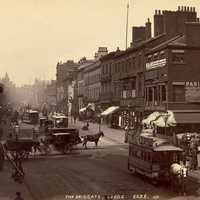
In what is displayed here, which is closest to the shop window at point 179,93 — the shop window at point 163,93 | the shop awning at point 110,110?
the shop window at point 163,93

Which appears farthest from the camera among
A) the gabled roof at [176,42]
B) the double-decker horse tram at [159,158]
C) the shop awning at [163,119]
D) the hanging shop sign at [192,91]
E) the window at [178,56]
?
the window at [178,56]

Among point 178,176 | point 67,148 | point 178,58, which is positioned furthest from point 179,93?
point 178,176

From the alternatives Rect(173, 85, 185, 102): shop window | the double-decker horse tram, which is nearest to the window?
Rect(173, 85, 185, 102): shop window

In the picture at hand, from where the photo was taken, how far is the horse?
1977 centimetres

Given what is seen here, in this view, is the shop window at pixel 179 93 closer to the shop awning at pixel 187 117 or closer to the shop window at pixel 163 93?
the shop window at pixel 163 93

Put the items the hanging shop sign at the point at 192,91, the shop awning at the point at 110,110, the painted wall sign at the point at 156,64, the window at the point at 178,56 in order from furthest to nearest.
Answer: the shop awning at the point at 110,110, the painted wall sign at the point at 156,64, the window at the point at 178,56, the hanging shop sign at the point at 192,91

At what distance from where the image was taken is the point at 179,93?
147ft

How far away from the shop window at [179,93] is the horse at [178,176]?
24008 mm

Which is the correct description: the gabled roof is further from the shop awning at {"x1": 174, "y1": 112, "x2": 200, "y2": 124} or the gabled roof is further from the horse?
the horse

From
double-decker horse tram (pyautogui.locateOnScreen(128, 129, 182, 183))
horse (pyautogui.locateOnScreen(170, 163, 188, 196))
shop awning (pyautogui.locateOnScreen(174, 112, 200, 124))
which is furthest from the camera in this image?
shop awning (pyautogui.locateOnScreen(174, 112, 200, 124))

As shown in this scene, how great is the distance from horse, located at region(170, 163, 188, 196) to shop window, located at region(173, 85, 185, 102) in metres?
24.0

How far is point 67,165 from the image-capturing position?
28.8 meters

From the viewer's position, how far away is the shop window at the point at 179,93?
44500 mm

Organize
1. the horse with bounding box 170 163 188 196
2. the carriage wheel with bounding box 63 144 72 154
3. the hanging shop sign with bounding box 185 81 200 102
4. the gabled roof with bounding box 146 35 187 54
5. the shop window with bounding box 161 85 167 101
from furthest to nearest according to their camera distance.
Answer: the shop window with bounding box 161 85 167 101 < the gabled roof with bounding box 146 35 187 54 < the hanging shop sign with bounding box 185 81 200 102 < the carriage wheel with bounding box 63 144 72 154 < the horse with bounding box 170 163 188 196
